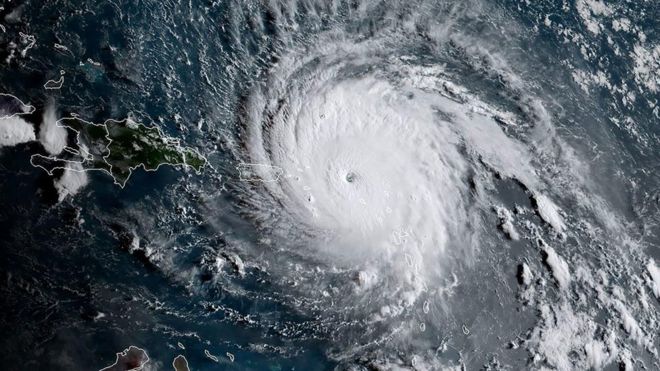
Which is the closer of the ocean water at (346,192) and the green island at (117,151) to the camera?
the ocean water at (346,192)

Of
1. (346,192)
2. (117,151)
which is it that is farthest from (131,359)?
(346,192)

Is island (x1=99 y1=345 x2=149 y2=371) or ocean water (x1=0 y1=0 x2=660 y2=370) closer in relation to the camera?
island (x1=99 y1=345 x2=149 y2=371)

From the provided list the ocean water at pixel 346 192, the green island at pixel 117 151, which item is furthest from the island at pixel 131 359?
the green island at pixel 117 151

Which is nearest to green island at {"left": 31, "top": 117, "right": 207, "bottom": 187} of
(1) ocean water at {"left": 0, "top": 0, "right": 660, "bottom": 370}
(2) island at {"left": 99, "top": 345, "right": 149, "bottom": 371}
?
(1) ocean water at {"left": 0, "top": 0, "right": 660, "bottom": 370}

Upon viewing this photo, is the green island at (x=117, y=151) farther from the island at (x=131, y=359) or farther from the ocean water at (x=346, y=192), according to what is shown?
the island at (x=131, y=359)

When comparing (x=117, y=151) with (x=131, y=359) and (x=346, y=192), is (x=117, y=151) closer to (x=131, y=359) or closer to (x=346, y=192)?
(x=131, y=359)

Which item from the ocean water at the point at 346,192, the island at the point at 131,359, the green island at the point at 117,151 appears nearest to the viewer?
the island at the point at 131,359

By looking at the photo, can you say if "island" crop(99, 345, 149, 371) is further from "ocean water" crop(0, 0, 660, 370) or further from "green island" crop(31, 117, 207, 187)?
"green island" crop(31, 117, 207, 187)
